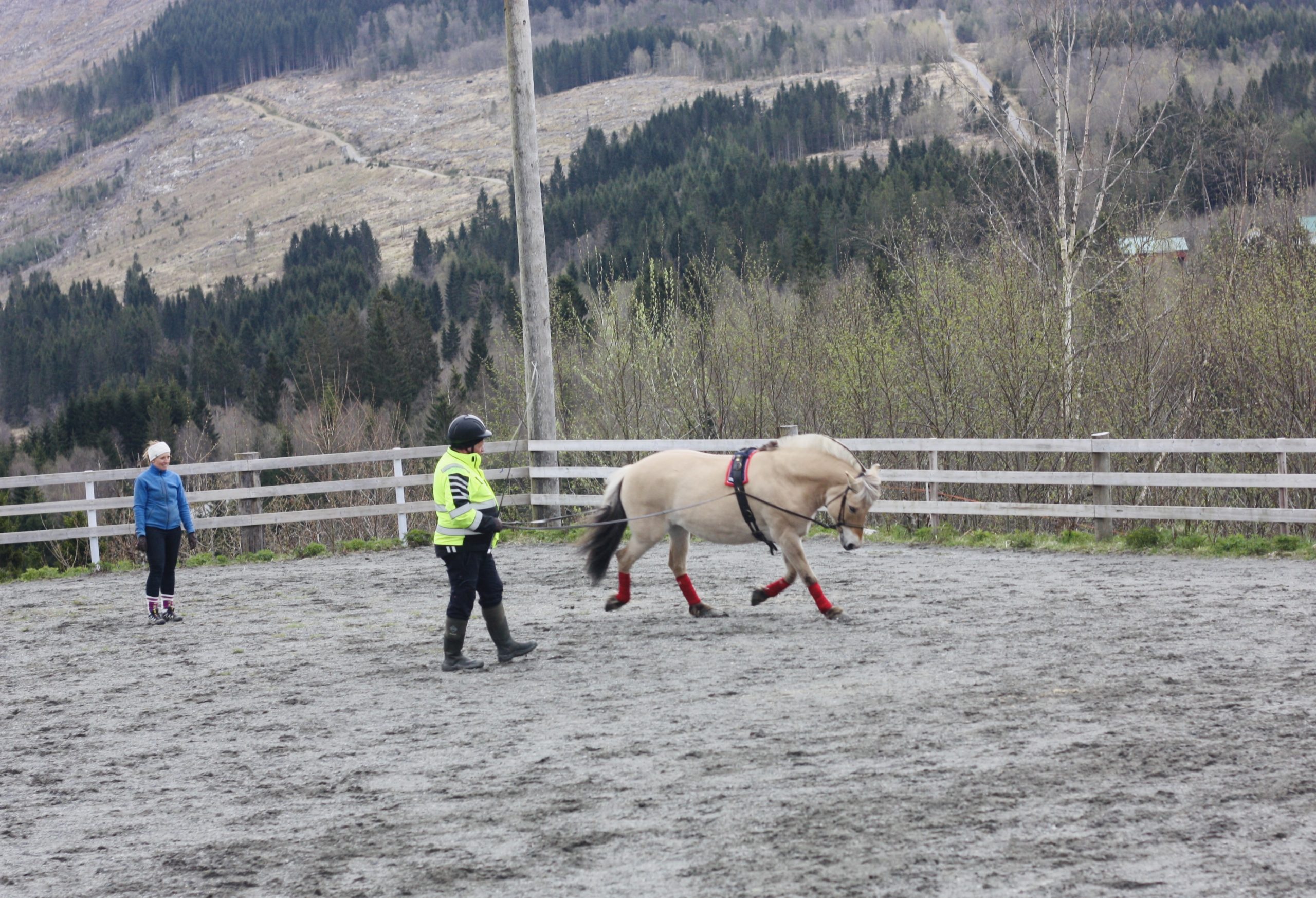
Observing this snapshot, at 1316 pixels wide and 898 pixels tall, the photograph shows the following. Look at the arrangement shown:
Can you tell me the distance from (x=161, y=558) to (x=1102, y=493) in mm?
9447

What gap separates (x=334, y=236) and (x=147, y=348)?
4658 centimetres

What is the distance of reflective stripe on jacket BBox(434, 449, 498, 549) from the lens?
26.4 ft

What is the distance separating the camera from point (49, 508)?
1488 cm

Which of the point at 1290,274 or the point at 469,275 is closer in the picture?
the point at 1290,274

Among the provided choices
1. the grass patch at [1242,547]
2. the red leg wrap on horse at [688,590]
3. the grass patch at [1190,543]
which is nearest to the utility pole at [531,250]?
the red leg wrap on horse at [688,590]

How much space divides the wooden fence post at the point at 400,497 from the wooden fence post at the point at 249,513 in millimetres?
1758

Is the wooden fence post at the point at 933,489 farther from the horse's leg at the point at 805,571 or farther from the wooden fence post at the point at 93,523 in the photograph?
the wooden fence post at the point at 93,523

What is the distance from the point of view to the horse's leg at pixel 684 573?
962 centimetres

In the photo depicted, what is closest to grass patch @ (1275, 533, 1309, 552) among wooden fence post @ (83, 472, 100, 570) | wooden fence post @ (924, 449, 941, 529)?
wooden fence post @ (924, 449, 941, 529)

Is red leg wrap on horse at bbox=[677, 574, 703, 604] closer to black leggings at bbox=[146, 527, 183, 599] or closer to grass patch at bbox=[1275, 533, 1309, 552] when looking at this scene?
black leggings at bbox=[146, 527, 183, 599]

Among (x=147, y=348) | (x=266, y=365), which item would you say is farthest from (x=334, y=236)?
(x=266, y=365)

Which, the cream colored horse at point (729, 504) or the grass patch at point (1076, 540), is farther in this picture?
the grass patch at point (1076, 540)

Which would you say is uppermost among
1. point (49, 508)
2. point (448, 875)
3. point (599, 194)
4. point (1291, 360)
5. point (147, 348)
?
point (599, 194)

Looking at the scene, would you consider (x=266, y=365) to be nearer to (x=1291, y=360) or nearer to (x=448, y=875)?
(x=1291, y=360)
